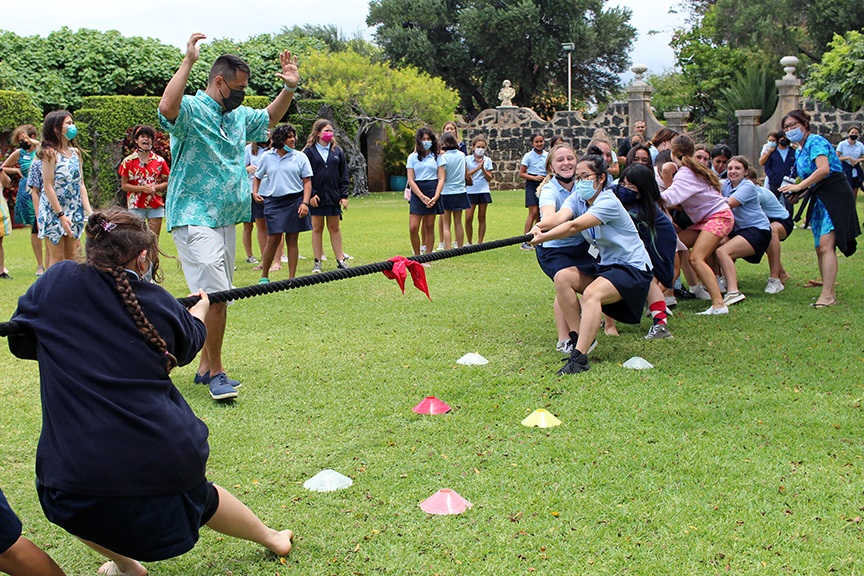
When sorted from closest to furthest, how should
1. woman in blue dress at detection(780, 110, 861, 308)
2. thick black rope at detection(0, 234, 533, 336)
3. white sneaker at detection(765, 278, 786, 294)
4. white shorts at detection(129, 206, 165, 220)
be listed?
thick black rope at detection(0, 234, 533, 336) < woman in blue dress at detection(780, 110, 861, 308) < white sneaker at detection(765, 278, 786, 294) < white shorts at detection(129, 206, 165, 220)

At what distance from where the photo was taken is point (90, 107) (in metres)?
19.1

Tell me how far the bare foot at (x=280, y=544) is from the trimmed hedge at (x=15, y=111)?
17.2 meters

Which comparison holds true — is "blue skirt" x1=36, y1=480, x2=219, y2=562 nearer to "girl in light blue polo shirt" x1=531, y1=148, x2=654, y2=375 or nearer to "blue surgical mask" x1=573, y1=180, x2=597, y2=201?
"girl in light blue polo shirt" x1=531, y1=148, x2=654, y2=375

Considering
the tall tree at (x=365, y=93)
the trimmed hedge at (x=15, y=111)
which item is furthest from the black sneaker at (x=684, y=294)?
the tall tree at (x=365, y=93)

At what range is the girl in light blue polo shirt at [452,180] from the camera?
10477 millimetres

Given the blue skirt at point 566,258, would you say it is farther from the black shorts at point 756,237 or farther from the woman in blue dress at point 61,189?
the woman in blue dress at point 61,189

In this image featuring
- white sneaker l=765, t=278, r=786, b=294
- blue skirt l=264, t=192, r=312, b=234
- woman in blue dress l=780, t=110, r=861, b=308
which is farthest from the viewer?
blue skirt l=264, t=192, r=312, b=234

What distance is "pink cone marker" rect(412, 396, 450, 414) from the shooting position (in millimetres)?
4379

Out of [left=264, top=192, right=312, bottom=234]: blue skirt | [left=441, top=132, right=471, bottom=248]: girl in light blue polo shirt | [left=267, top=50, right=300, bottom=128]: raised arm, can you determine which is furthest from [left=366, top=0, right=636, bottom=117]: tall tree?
[left=267, top=50, right=300, bottom=128]: raised arm

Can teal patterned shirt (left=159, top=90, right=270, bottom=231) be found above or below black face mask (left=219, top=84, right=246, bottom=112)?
below

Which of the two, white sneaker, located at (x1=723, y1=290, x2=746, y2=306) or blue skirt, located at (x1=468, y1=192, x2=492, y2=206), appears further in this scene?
blue skirt, located at (x1=468, y1=192, x2=492, y2=206)

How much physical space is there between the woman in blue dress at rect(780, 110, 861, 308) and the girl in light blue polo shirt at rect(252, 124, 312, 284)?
17.0ft

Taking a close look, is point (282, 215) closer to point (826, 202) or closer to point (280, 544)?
point (826, 202)

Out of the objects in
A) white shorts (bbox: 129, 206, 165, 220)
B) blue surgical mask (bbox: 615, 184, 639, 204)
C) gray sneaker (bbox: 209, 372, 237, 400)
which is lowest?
gray sneaker (bbox: 209, 372, 237, 400)
